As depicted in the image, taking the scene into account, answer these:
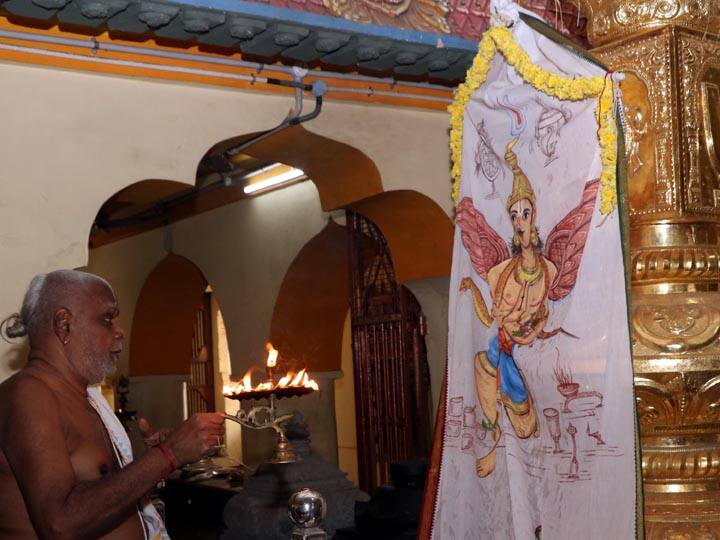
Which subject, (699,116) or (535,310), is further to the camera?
(535,310)

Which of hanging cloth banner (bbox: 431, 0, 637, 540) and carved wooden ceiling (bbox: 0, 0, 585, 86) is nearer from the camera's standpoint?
hanging cloth banner (bbox: 431, 0, 637, 540)

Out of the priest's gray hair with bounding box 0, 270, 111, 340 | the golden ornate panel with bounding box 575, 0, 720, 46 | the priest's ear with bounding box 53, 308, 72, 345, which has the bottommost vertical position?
the priest's ear with bounding box 53, 308, 72, 345

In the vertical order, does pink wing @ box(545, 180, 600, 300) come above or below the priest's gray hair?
above

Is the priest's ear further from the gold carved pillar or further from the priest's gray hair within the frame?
the gold carved pillar

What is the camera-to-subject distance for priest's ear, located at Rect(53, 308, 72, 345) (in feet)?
8.84

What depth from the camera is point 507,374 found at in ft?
10.6

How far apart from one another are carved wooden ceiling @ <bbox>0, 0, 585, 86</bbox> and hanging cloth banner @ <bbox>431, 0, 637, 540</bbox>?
4.04 ft

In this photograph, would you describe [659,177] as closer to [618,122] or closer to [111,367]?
[618,122]

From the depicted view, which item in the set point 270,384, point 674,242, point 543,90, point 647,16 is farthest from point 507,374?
point 270,384

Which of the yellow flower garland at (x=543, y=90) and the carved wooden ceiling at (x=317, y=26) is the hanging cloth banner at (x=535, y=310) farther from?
the carved wooden ceiling at (x=317, y=26)

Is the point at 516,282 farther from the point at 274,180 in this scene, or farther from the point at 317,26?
the point at 274,180

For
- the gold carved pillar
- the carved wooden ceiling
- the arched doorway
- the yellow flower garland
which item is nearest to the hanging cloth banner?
the yellow flower garland

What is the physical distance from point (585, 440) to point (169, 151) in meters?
3.05

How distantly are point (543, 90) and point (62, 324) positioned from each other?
1503mm
